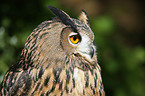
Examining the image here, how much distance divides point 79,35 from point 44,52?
309 mm

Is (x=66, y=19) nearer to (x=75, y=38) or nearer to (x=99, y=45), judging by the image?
(x=75, y=38)

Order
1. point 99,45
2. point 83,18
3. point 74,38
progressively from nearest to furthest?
1. point 74,38
2. point 83,18
3. point 99,45

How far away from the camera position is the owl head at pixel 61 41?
2.22 m

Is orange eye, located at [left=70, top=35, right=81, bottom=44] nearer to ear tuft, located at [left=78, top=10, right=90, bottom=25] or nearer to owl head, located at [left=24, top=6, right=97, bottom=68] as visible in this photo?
owl head, located at [left=24, top=6, right=97, bottom=68]

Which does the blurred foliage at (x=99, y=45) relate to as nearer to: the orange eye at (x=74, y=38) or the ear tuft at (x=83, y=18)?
the ear tuft at (x=83, y=18)

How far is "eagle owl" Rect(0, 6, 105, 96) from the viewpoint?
2232 millimetres

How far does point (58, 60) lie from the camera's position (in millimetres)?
2268

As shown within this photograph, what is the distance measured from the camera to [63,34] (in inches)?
87.6

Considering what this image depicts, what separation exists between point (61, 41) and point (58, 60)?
0.16 m

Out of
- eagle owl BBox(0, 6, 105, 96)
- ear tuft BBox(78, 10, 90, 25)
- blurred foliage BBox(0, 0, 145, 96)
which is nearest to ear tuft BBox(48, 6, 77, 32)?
eagle owl BBox(0, 6, 105, 96)

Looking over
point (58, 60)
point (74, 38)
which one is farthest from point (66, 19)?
point (58, 60)

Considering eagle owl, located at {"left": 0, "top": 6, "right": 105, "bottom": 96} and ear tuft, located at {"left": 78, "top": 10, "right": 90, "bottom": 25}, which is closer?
eagle owl, located at {"left": 0, "top": 6, "right": 105, "bottom": 96}

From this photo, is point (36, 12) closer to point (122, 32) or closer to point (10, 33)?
point (10, 33)

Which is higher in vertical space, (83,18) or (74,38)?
(83,18)
